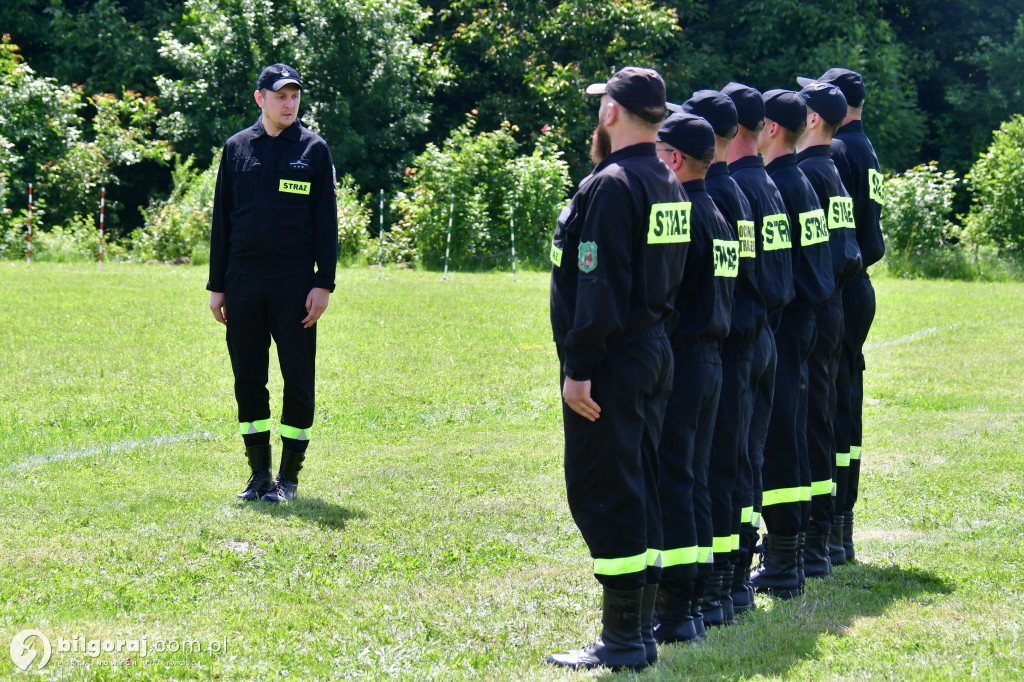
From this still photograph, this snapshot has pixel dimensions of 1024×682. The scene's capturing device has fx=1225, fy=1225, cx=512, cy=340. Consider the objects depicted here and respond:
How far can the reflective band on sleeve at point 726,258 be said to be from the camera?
5.32 meters

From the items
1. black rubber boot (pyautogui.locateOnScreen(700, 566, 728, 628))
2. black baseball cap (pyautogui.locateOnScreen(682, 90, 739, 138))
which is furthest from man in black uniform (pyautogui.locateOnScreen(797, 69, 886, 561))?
black baseball cap (pyautogui.locateOnScreen(682, 90, 739, 138))

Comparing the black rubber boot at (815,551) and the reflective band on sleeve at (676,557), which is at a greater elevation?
the reflective band on sleeve at (676,557)

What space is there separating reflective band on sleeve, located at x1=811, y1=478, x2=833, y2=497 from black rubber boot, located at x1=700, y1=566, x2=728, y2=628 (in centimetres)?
113

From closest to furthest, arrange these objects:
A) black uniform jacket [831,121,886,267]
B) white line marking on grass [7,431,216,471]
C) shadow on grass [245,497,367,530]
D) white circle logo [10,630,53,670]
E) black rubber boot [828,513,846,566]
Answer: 1. white circle logo [10,630,53,670]
2. black rubber boot [828,513,846,566]
3. black uniform jacket [831,121,886,267]
4. shadow on grass [245,497,367,530]
5. white line marking on grass [7,431,216,471]

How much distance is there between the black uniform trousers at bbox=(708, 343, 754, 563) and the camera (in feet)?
18.5

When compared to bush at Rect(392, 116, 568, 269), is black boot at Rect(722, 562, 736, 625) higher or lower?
lower

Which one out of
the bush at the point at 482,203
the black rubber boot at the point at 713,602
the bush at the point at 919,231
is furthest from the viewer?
the bush at the point at 919,231

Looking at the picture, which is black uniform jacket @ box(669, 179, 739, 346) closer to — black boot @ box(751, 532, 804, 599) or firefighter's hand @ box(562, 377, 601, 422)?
firefighter's hand @ box(562, 377, 601, 422)

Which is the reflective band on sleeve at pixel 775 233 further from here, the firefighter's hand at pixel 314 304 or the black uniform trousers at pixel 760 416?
the firefighter's hand at pixel 314 304

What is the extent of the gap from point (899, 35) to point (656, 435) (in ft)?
126

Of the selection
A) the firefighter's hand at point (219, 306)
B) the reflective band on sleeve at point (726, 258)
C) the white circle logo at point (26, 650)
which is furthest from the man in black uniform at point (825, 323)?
the white circle logo at point (26, 650)

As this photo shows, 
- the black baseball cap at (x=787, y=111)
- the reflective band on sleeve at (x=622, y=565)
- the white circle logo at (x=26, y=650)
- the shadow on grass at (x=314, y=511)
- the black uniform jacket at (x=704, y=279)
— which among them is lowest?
the white circle logo at (x=26, y=650)

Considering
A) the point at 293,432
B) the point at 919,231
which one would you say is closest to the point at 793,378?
the point at 293,432

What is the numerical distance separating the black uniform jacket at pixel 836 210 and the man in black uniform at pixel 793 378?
198 mm
